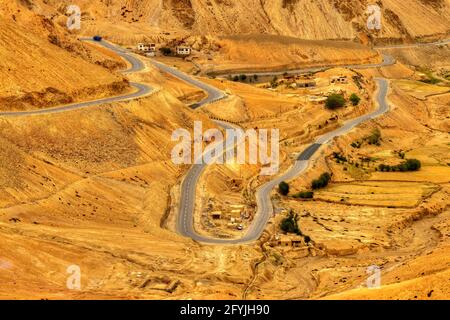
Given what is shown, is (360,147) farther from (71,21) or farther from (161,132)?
(71,21)

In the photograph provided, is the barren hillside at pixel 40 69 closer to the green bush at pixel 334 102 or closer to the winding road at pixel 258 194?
the winding road at pixel 258 194

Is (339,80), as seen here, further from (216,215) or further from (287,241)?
(287,241)

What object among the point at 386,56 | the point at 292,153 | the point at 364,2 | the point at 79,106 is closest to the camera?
the point at 79,106

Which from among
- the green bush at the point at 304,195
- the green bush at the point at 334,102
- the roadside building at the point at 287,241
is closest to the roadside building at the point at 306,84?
the green bush at the point at 334,102

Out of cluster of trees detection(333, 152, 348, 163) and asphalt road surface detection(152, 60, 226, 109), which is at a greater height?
asphalt road surface detection(152, 60, 226, 109)

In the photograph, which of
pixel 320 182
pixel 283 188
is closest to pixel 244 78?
pixel 320 182

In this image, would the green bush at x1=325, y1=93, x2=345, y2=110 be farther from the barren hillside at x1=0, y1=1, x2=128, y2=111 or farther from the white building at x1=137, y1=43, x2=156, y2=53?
the white building at x1=137, y1=43, x2=156, y2=53

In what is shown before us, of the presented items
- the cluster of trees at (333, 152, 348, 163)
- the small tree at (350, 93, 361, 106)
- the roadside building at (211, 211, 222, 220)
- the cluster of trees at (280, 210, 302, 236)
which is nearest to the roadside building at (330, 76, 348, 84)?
the small tree at (350, 93, 361, 106)

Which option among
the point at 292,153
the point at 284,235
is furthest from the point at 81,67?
the point at 284,235
